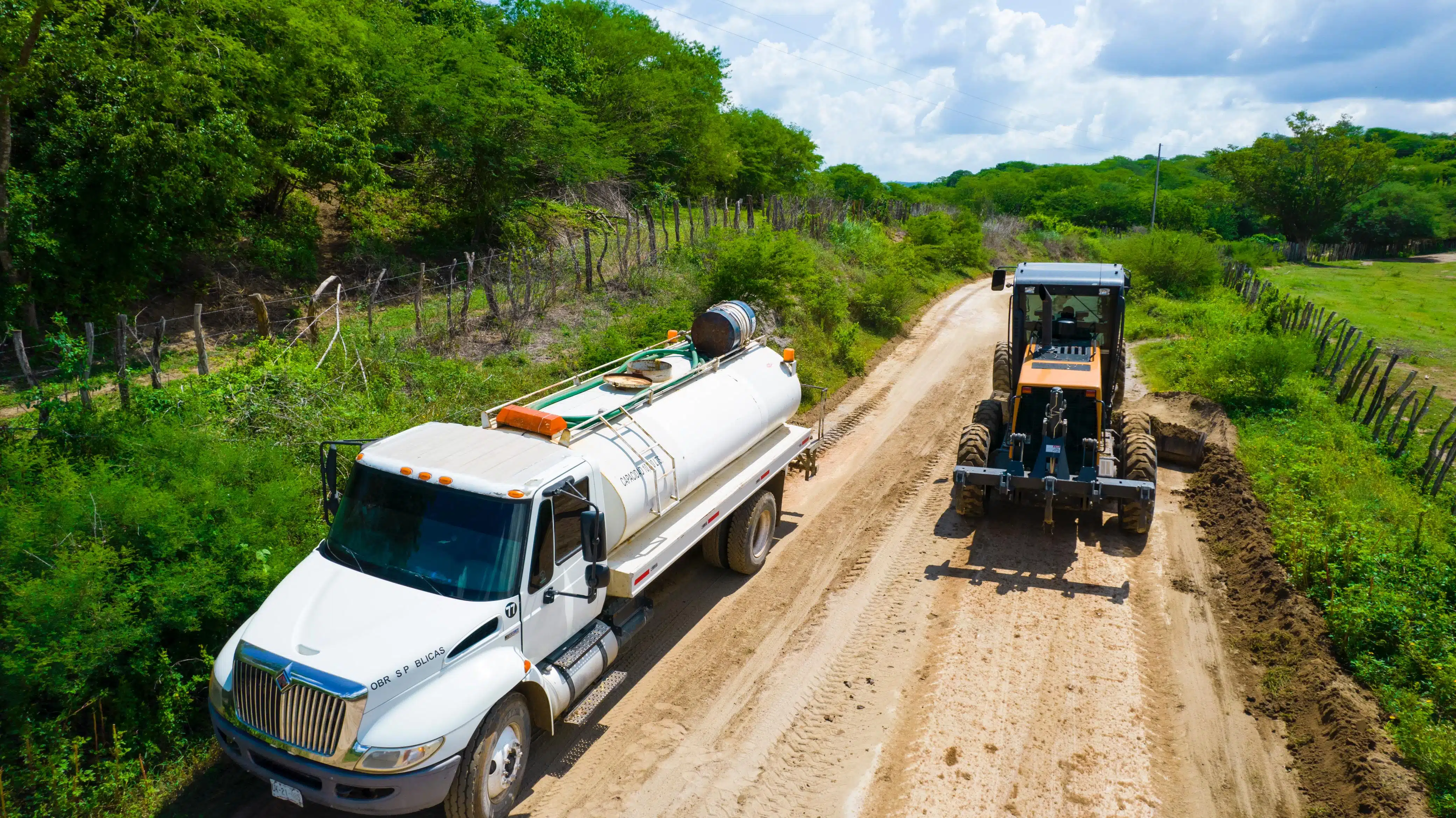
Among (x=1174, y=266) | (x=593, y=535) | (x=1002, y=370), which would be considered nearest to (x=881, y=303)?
(x=1002, y=370)

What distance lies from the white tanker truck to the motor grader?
4409mm

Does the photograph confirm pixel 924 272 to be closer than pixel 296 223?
No

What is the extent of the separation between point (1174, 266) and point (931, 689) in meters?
27.3

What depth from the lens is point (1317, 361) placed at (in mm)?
18953

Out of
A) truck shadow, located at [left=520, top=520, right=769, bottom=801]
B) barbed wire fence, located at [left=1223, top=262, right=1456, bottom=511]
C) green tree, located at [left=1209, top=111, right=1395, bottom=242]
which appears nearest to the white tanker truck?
truck shadow, located at [left=520, top=520, right=769, bottom=801]

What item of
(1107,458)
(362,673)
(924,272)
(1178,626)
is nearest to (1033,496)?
(1107,458)

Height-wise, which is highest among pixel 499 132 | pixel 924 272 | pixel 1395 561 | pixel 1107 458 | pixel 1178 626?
pixel 499 132

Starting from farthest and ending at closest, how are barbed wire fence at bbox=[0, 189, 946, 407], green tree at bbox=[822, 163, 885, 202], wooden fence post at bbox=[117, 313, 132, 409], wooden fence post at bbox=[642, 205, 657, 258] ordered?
green tree at bbox=[822, 163, 885, 202]
wooden fence post at bbox=[642, 205, 657, 258]
barbed wire fence at bbox=[0, 189, 946, 407]
wooden fence post at bbox=[117, 313, 132, 409]

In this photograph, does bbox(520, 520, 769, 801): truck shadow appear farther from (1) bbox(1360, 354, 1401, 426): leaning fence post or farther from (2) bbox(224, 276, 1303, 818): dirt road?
(1) bbox(1360, 354, 1401, 426): leaning fence post

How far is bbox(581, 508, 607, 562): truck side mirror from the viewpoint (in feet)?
22.8

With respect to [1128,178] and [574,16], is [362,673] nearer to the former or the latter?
[574,16]

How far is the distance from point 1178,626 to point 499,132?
17908mm

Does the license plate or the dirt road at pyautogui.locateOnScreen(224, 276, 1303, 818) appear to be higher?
the license plate

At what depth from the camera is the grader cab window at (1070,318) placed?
12.4 meters
